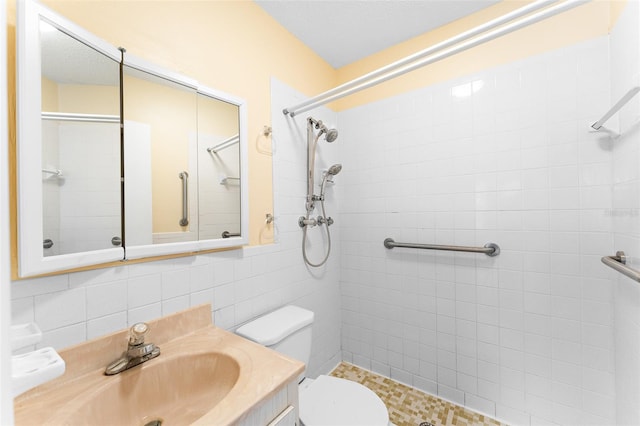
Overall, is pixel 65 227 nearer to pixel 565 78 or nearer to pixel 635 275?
pixel 635 275

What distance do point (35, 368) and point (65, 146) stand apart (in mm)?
668

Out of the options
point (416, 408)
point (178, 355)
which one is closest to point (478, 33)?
point (178, 355)

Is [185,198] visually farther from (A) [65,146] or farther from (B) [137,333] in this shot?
(B) [137,333]

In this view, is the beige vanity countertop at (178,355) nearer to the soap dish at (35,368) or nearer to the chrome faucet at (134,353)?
the chrome faucet at (134,353)

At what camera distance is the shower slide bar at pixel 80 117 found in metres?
0.75

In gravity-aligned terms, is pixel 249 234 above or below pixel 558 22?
below

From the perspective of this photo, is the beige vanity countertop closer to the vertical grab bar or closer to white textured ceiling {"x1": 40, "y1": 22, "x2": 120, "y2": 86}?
the vertical grab bar

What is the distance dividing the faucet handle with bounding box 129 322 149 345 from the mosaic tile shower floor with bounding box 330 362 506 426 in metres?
1.38

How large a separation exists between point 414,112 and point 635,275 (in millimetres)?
1300

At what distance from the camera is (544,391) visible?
53.9 inches

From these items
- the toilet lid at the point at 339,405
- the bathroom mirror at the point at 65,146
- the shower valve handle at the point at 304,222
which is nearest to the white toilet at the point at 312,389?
the toilet lid at the point at 339,405

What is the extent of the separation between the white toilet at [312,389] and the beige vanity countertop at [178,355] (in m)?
0.22

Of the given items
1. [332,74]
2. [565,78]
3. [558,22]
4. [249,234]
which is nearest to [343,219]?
[249,234]

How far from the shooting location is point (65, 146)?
31.0 inches
